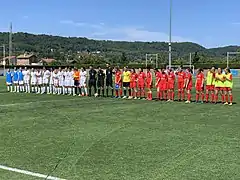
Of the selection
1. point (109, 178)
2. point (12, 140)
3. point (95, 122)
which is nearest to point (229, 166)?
point (109, 178)

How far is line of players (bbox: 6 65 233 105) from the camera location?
2186cm

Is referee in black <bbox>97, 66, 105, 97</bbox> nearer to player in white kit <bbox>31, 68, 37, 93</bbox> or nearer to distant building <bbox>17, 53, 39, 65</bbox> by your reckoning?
player in white kit <bbox>31, 68, 37, 93</bbox>

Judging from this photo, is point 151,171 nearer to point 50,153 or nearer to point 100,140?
point 50,153

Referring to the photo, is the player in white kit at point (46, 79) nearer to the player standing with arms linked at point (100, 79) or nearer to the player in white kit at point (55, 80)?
the player in white kit at point (55, 80)

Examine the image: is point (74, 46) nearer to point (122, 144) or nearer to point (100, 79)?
point (100, 79)

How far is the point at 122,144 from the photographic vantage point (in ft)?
32.3

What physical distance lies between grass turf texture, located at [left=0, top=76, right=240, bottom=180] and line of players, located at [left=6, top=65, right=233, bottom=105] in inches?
204

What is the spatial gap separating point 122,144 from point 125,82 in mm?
15292

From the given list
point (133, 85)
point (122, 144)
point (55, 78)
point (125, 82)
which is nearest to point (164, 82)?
point (133, 85)

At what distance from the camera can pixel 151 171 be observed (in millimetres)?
7352

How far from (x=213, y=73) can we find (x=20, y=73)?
1504cm

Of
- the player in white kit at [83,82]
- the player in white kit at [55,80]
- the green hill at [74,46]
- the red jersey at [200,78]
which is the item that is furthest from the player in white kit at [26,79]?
the green hill at [74,46]

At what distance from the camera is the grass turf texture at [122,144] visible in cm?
740

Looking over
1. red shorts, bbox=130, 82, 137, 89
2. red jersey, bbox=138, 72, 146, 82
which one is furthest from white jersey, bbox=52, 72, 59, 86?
red jersey, bbox=138, 72, 146, 82
